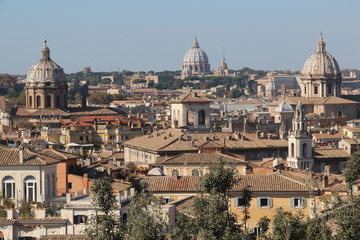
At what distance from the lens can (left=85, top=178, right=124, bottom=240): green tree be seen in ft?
83.9

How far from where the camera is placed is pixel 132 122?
84562 millimetres

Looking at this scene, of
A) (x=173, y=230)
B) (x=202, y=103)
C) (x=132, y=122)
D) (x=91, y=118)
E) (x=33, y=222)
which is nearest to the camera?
(x=173, y=230)

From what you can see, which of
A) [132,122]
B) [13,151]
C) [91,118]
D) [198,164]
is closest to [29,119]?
[91,118]

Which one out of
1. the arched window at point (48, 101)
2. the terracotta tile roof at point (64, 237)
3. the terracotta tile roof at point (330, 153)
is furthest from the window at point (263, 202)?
the arched window at point (48, 101)

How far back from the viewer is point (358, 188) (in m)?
35.9

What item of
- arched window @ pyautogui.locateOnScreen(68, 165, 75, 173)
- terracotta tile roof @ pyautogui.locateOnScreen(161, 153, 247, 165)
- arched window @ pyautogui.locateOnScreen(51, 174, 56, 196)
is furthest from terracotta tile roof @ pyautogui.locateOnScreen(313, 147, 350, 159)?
arched window @ pyautogui.locateOnScreen(51, 174, 56, 196)

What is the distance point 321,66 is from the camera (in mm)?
103250

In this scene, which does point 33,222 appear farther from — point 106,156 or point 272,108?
point 272,108

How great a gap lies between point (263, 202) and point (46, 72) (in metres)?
68.9

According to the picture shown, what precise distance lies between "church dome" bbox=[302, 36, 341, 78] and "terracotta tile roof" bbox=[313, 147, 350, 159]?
1880 inches

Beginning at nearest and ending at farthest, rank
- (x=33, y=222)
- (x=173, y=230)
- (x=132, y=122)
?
(x=173, y=230), (x=33, y=222), (x=132, y=122)

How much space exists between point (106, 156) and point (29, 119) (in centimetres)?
3794

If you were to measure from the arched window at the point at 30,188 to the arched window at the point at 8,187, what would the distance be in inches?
12.5

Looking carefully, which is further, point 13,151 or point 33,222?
point 13,151
